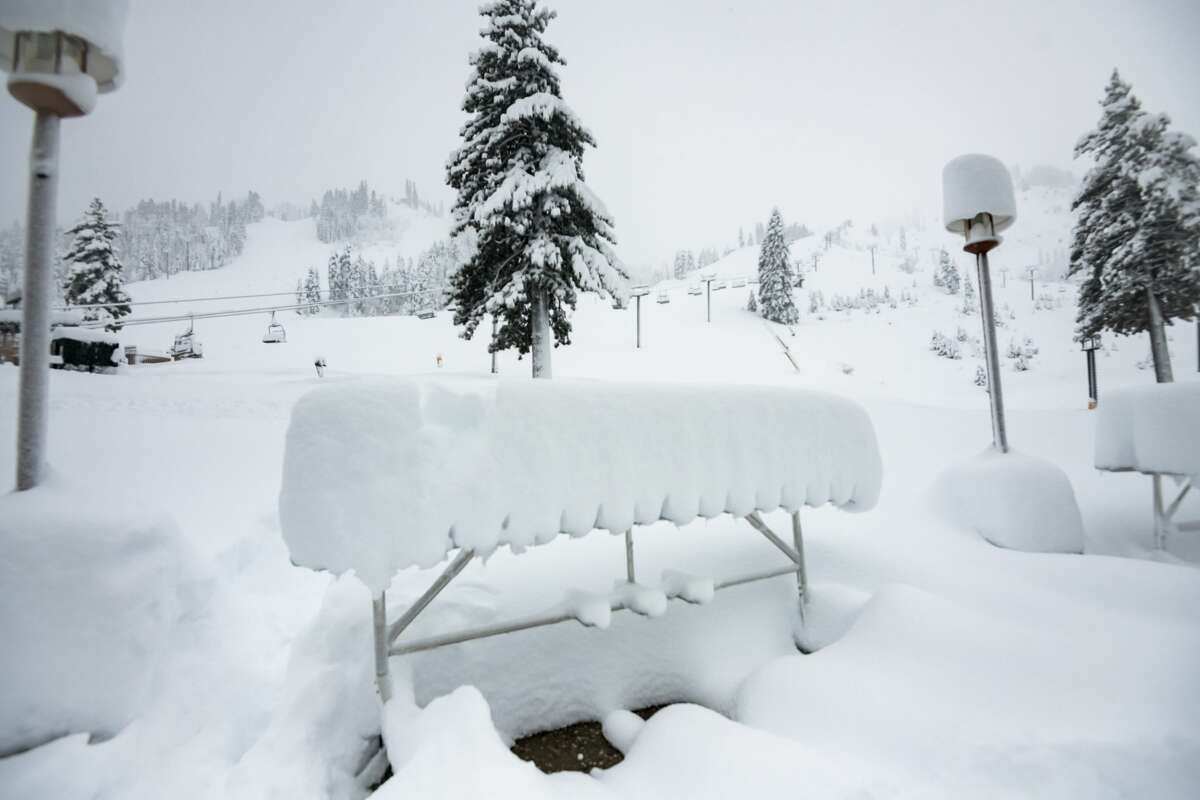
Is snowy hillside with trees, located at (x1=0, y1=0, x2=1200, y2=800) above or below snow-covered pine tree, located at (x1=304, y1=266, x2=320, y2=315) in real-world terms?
below

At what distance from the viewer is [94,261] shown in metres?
4.30

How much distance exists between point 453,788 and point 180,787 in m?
1.68

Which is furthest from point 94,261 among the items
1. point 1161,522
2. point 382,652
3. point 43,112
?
point 1161,522

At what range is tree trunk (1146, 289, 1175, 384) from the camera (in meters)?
3.22

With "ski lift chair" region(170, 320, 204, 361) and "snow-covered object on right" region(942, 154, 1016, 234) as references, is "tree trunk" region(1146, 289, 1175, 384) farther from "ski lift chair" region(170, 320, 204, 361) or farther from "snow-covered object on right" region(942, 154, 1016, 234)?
"ski lift chair" region(170, 320, 204, 361)

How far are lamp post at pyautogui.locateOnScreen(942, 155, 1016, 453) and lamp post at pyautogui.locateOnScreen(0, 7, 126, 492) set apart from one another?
720 cm

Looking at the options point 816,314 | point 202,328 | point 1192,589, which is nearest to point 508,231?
point 1192,589

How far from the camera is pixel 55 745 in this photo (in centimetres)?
164

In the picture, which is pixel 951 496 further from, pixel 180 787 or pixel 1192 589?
pixel 180 787

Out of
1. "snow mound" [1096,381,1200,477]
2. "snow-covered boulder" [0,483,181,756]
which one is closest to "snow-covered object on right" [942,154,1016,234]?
"snow mound" [1096,381,1200,477]

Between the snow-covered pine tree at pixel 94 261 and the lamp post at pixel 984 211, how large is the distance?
7.92m

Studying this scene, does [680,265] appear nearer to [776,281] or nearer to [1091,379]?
[776,281]

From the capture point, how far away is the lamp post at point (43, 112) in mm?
1649

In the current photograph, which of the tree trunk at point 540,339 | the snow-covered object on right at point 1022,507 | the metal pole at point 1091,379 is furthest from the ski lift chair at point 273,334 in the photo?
the metal pole at point 1091,379
